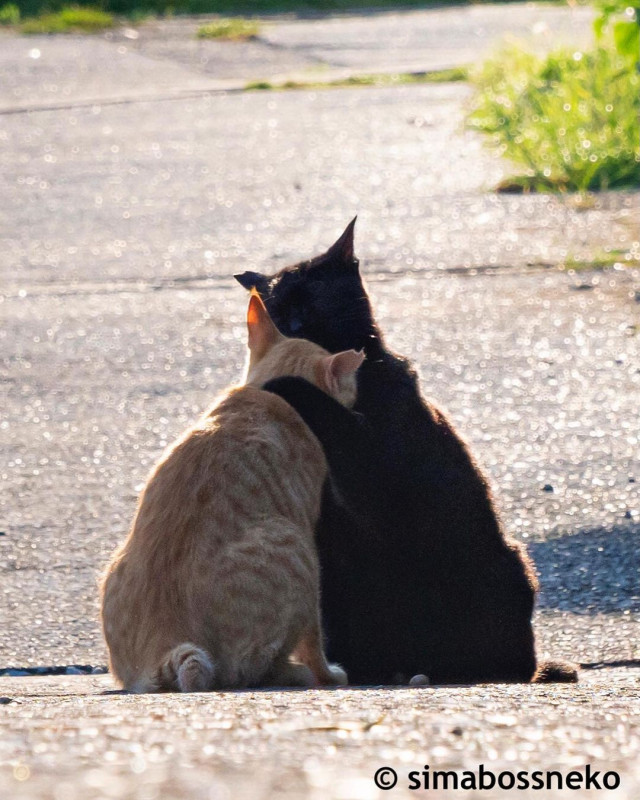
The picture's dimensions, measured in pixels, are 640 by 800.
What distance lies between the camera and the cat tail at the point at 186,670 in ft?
7.85

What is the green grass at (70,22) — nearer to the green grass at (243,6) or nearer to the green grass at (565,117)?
the green grass at (243,6)

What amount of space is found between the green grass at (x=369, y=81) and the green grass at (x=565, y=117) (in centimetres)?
159

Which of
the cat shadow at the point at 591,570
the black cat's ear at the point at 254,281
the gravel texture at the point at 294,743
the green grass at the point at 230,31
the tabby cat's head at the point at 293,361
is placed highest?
the green grass at the point at 230,31

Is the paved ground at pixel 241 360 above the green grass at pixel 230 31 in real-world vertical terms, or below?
below

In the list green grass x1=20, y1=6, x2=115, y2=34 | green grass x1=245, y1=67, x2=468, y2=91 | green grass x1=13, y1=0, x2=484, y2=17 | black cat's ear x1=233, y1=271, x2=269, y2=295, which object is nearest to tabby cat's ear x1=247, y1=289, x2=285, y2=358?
black cat's ear x1=233, y1=271, x2=269, y2=295

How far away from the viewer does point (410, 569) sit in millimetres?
3006

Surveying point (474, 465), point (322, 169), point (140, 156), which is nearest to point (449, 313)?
point (474, 465)

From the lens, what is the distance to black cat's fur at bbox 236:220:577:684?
2982 mm

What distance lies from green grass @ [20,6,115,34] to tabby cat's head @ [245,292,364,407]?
16.4 m

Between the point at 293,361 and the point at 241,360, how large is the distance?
6.83ft

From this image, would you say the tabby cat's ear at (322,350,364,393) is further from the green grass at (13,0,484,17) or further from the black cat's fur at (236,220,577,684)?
the green grass at (13,0,484,17)

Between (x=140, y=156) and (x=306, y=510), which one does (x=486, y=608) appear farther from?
(x=140, y=156)

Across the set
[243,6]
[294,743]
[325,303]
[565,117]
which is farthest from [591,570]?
[243,6]

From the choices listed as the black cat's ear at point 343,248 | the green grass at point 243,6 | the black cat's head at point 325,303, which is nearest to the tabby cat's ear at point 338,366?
the black cat's head at point 325,303
